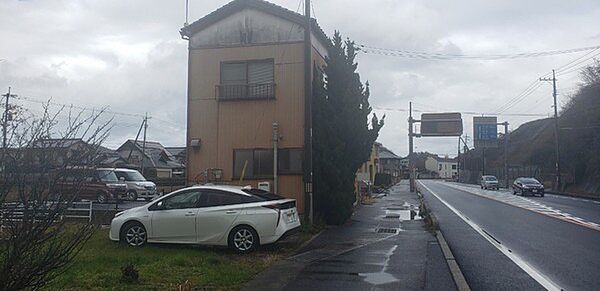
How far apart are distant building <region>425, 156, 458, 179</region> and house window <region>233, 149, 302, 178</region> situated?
14782cm

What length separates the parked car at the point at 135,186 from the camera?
30.6 metres

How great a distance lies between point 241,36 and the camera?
19469 millimetres

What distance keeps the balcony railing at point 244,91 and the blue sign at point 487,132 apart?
1605 inches

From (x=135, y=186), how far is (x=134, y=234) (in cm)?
1869

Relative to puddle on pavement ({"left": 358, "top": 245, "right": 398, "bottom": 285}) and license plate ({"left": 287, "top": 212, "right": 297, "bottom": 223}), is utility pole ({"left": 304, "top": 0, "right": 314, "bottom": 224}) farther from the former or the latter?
puddle on pavement ({"left": 358, "top": 245, "right": 398, "bottom": 285})

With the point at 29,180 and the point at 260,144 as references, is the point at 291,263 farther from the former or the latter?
the point at 260,144

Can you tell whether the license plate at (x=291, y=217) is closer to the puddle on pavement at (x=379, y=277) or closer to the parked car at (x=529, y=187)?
the puddle on pavement at (x=379, y=277)

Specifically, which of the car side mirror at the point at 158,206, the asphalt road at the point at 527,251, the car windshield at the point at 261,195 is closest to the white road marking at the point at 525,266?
the asphalt road at the point at 527,251

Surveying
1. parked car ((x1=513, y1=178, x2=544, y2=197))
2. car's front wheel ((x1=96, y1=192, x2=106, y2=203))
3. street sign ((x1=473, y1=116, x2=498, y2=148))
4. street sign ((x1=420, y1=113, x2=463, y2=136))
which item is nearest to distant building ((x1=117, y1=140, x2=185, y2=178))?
street sign ((x1=420, y1=113, x2=463, y2=136))

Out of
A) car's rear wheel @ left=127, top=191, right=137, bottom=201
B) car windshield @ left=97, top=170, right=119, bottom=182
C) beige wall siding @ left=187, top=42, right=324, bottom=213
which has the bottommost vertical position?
car's rear wheel @ left=127, top=191, right=137, bottom=201

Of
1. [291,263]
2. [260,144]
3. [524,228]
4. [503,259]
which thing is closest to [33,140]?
[291,263]

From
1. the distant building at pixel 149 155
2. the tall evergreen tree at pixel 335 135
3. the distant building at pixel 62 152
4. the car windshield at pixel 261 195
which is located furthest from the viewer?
the distant building at pixel 149 155

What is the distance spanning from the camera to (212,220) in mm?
12406

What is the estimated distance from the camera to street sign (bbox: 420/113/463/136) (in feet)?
157
